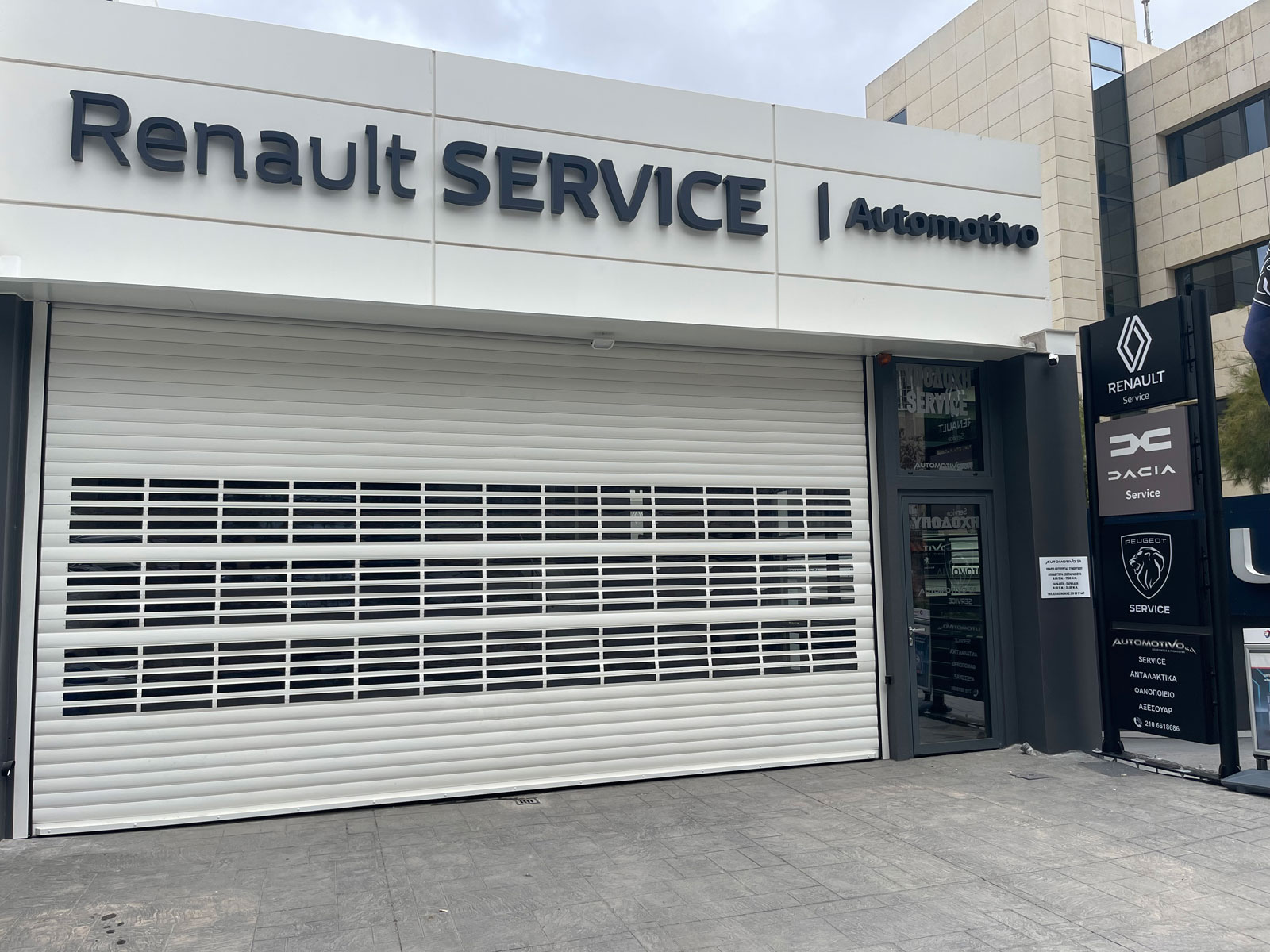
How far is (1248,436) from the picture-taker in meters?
16.5

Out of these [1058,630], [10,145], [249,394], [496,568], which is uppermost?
[10,145]

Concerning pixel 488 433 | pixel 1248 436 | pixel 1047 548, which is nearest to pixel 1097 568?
pixel 1047 548

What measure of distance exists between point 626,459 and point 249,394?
2985 mm

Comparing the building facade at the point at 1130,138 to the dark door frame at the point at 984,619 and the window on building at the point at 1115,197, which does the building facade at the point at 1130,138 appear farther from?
the dark door frame at the point at 984,619

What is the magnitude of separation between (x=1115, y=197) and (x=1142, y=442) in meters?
24.8

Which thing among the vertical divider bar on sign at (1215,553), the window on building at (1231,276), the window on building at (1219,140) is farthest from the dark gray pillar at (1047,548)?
the window on building at (1219,140)

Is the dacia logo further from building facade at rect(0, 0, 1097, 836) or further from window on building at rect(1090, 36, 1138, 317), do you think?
window on building at rect(1090, 36, 1138, 317)

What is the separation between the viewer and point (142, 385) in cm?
685

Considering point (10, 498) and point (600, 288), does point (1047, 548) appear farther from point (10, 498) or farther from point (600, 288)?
point (10, 498)

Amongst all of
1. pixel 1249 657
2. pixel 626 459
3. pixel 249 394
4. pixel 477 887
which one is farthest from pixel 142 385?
pixel 1249 657

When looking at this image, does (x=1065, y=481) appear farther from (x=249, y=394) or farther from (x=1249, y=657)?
(x=249, y=394)

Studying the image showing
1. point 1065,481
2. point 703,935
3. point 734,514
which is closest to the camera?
point 703,935

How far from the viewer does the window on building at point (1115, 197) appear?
94.9ft

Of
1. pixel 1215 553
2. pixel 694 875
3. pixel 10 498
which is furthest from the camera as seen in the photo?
pixel 1215 553
